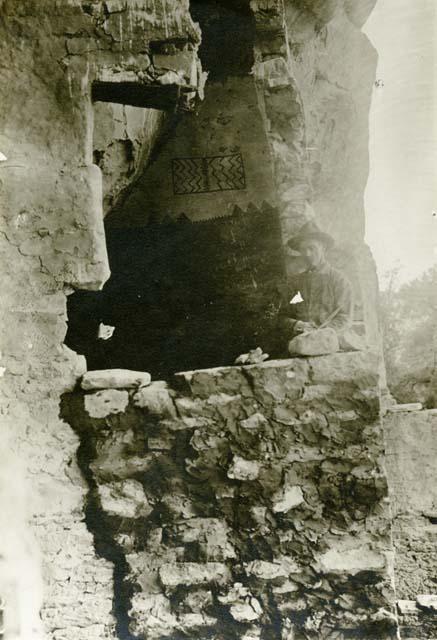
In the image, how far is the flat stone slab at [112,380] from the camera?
108 inches

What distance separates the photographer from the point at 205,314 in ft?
15.8

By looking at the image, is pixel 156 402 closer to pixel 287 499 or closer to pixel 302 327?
pixel 287 499

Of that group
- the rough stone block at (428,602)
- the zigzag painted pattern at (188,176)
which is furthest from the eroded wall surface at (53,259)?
the rough stone block at (428,602)

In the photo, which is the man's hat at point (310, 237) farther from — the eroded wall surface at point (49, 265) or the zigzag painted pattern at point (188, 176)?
the eroded wall surface at point (49, 265)

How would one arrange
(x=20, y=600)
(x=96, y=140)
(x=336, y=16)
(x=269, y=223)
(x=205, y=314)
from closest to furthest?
1. (x=20, y=600)
2. (x=96, y=140)
3. (x=205, y=314)
4. (x=269, y=223)
5. (x=336, y=16)

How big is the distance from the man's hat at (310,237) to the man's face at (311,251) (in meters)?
0.04

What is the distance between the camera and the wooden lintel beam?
9.82 feet

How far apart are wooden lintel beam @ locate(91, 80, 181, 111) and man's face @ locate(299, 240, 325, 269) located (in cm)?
152

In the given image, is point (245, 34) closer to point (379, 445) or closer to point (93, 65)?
point (93, 65)

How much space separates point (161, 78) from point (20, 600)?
296cm

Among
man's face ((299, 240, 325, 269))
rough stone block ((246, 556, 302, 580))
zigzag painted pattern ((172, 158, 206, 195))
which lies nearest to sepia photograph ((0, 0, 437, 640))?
rough stone block ((246, 556, 302, 580))

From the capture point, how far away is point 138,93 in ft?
10.1

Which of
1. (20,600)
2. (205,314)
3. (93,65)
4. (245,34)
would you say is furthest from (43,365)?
(245,34)

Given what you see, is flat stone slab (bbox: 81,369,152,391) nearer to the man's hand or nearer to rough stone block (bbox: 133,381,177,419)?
rough stone block (bbox: 133,381,177,419)
